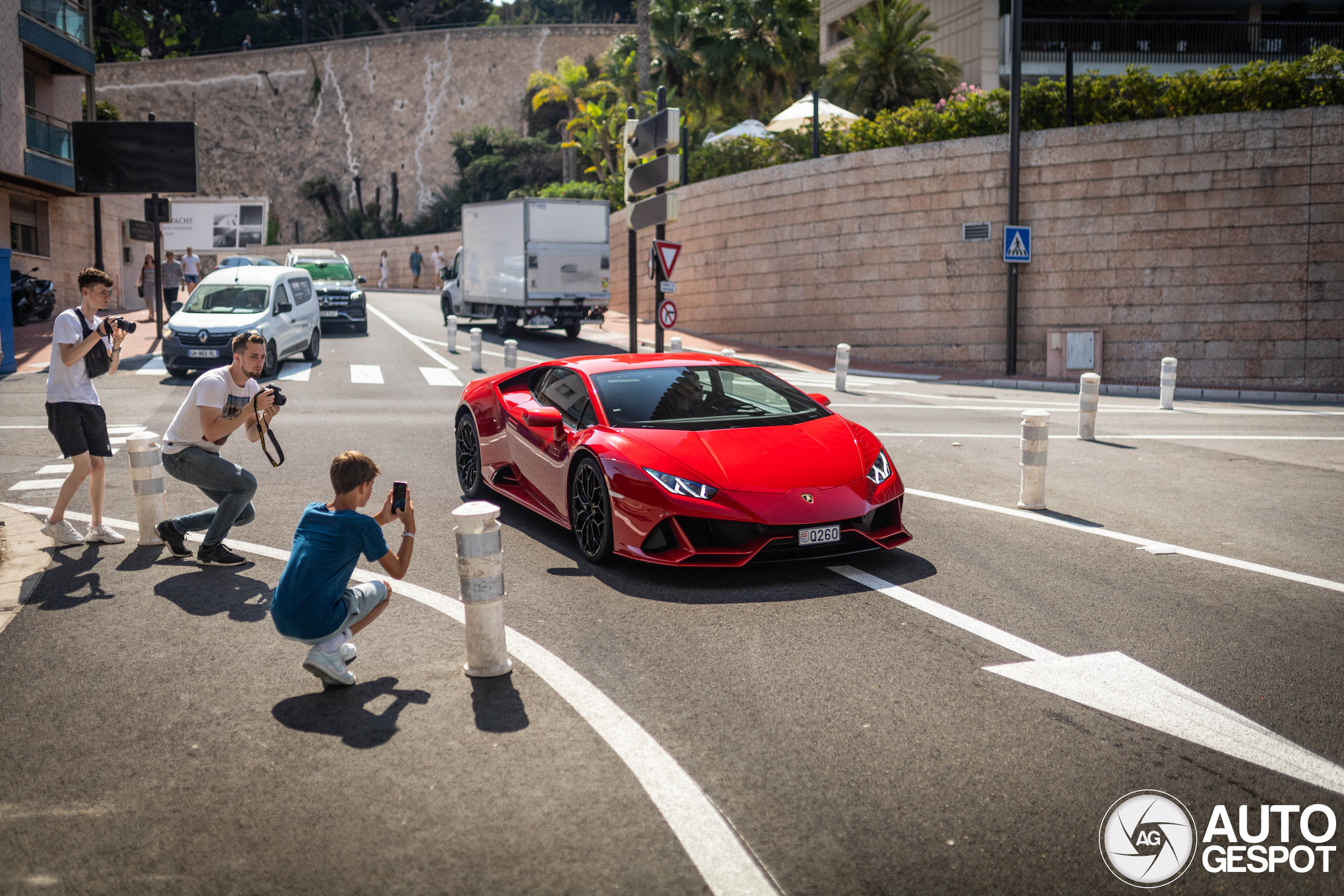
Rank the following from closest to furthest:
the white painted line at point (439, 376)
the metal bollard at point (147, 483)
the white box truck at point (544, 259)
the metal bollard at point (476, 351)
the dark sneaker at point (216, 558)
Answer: the dark sneaker at point (216, 558), the metal bollard at point (147, 483), the white painted line at point (439, 376), the metal bollard at point (476, 351), the white box truck at point (544, 259)

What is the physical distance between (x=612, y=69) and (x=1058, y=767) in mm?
54286

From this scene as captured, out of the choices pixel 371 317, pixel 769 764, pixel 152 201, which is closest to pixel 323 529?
pixel 769 764

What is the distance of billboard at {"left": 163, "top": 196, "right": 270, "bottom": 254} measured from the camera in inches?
2142

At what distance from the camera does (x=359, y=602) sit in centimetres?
509

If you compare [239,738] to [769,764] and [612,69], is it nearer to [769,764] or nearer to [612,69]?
[769,764]

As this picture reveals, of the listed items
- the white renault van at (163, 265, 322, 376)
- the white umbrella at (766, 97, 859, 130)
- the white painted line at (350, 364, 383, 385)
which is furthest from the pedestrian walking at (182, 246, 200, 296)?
the white umbrella at (766, 97, 859, 130)

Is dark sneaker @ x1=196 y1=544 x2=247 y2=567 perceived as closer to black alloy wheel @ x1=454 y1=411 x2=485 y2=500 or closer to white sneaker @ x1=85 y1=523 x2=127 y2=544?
white sneaker @ x1=85 y1=523 x2=127 y2=544

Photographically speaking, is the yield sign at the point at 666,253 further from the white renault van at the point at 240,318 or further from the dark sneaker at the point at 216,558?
the dark sneaker at the point at 216,558

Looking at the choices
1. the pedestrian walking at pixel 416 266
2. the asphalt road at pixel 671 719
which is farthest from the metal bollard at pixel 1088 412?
the pedestrian walking at pixel 416 266

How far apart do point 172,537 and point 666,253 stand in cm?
1322

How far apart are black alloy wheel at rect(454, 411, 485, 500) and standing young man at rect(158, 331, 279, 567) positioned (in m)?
2.23

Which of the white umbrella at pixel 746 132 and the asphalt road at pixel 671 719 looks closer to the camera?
the asphalt road at pixel 671 719

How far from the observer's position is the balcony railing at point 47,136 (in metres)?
30.2

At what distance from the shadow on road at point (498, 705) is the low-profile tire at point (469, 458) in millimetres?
4165
